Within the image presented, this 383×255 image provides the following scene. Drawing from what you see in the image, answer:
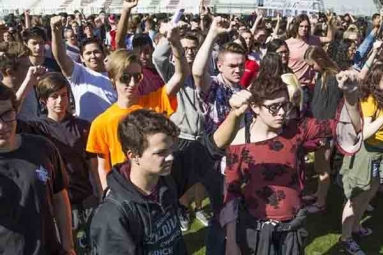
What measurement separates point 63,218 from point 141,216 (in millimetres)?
697

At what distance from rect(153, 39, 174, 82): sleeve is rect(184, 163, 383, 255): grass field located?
1.74m

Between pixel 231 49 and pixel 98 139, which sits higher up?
pixel 231 49

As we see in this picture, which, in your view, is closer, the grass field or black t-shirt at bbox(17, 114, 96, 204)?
black t-shirt at bbox(17, 114, 96, 204)

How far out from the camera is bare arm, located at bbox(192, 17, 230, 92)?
333 centimetres

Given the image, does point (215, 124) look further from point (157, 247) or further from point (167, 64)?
point (157, 247)

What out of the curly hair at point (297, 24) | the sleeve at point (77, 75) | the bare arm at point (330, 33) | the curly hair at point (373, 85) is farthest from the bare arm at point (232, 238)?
the bare arm at point (330, 33)

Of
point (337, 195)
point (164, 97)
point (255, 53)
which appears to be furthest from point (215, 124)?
point (255, 53)

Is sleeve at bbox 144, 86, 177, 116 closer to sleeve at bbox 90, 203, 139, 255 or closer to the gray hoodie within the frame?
the gray hoodie

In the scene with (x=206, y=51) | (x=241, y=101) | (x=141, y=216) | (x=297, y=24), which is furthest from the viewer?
(x=297, y=24)

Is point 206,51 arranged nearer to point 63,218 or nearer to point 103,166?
point 103,166

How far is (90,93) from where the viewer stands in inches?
168

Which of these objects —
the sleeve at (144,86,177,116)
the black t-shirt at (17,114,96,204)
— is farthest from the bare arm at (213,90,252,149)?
the black t-shirt at (17,114,96,204)

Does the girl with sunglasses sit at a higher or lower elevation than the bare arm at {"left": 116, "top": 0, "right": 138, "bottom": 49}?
lower

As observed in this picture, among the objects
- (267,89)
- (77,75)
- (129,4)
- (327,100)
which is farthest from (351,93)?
(327,100)
